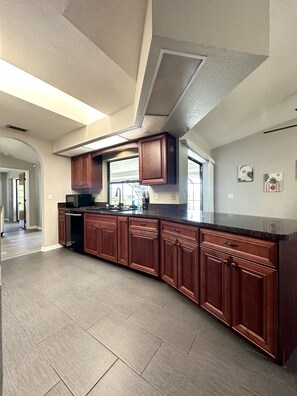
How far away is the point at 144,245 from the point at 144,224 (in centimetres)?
29

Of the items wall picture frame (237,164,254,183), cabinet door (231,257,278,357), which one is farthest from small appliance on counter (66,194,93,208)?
wall picture frame (237,164,254,183)

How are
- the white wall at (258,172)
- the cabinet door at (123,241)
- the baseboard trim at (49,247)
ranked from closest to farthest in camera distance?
the cabinet door at (123,241), the baseboard trim at (49,247), the white wall at (258,172)

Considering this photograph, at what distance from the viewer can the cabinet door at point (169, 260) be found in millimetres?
2033

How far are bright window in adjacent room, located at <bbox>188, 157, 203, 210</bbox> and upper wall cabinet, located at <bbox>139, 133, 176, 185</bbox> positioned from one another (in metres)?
2.22

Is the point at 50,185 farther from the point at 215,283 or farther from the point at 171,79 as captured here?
the point at 215,283

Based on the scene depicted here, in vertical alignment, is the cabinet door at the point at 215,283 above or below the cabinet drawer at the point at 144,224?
below

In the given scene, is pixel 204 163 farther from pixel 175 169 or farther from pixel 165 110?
pixel 165 110

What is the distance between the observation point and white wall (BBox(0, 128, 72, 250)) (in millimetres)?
3826

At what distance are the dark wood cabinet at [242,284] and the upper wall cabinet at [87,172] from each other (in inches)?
114

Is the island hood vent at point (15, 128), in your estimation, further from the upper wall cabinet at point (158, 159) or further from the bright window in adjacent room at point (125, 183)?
the upper wall cabinet at point (158, 159)

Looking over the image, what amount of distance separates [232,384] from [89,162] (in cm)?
381

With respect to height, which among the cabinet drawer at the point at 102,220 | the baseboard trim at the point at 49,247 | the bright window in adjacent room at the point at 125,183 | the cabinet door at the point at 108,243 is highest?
the bright window in adjacent room at the point at 125,183

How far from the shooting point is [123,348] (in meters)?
1.35

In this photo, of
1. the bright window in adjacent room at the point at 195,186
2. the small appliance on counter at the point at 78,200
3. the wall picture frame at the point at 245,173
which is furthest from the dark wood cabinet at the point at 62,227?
the wall picture frame at the point at 245,173
